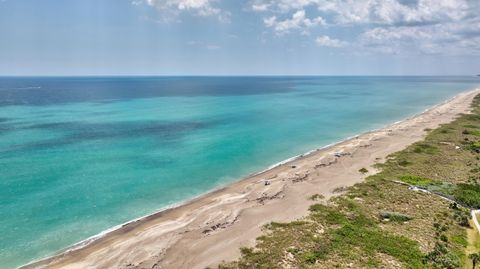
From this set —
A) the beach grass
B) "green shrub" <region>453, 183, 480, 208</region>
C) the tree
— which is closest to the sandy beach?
the beach grass

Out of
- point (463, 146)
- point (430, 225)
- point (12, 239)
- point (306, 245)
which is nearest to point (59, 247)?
point (12, 239)

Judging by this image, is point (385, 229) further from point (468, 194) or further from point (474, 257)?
point (468, 194)

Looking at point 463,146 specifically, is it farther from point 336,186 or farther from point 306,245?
point 306,245

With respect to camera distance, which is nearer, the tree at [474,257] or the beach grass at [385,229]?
the tree at [474,257]

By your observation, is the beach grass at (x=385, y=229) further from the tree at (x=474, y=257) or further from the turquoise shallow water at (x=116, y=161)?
the turquoise shallow water at (x=116, y=161)

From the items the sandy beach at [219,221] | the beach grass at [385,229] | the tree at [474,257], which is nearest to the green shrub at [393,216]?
the beach grass at [385,229]
